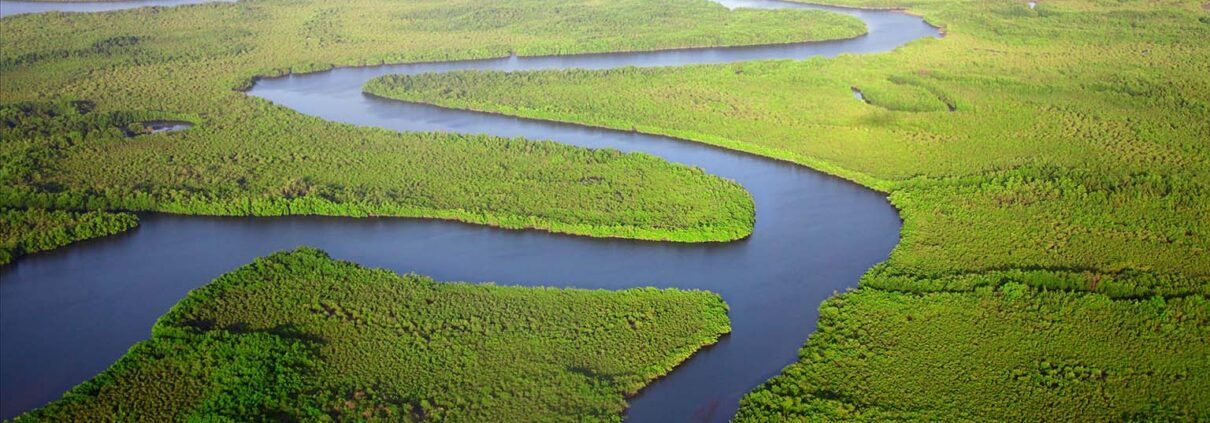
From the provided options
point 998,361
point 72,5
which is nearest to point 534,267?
point 998,361

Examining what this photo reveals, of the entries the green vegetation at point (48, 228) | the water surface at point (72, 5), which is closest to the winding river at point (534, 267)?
the green vegetation at point (48, 228)

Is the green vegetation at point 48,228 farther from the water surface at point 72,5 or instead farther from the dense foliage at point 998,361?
the water surface at point 72,5

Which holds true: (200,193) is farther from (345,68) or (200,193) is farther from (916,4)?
(916,4)

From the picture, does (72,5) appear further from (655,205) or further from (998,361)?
(998,361)

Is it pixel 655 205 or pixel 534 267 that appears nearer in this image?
pixel 534 267

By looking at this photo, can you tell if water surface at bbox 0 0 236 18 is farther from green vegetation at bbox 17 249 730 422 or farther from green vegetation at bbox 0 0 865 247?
green vegetation at bbox 17 249 730 422

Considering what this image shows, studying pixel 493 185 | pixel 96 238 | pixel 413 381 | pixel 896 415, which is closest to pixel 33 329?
pixel 96 238
